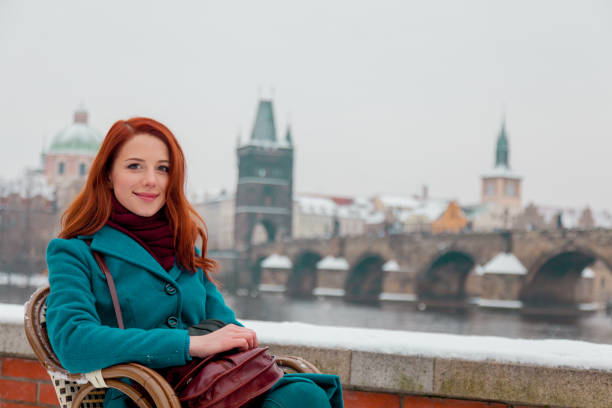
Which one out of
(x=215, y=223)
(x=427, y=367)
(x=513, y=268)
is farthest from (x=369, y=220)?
(x=427, y=367)

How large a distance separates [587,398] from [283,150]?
5684cm

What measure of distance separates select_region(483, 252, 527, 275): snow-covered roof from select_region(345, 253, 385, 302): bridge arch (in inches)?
366

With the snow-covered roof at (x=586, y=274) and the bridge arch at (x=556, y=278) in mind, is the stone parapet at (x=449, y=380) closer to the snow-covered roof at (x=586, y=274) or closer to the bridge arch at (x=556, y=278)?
the bridge arch at (x=556, y=278)

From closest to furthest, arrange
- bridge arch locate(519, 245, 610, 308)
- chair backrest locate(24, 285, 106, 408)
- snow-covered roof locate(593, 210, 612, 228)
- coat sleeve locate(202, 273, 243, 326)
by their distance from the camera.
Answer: chair backrest locate(24, 285, 106, 408)
coat sleeve locate(202, 273, 243, 326)
bridge arch locate(519, 245, 610, 308)
snow-covered roof locate(593, 210, 612, 228)

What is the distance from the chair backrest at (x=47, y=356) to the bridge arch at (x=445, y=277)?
37.5m

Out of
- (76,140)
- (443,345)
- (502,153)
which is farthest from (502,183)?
(443,345)

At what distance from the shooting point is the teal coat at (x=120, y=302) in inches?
59.5

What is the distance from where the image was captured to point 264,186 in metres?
57.2

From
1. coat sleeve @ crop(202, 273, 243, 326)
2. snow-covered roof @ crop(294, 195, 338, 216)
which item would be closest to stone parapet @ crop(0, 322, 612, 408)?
coat sleeve @ crop(202, 273, 243, 326)

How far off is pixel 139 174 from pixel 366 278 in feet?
145

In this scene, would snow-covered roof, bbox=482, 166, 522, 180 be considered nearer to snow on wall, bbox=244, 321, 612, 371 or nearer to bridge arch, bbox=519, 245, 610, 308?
bridge arch, bbox=519, 245, 610, 308

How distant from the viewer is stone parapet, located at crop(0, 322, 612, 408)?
80.6 inches

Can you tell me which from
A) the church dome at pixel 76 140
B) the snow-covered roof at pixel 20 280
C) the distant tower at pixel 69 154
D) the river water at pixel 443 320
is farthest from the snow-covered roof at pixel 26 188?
the river water at pixel 443 320

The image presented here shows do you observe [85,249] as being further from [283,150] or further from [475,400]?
[283,150]
